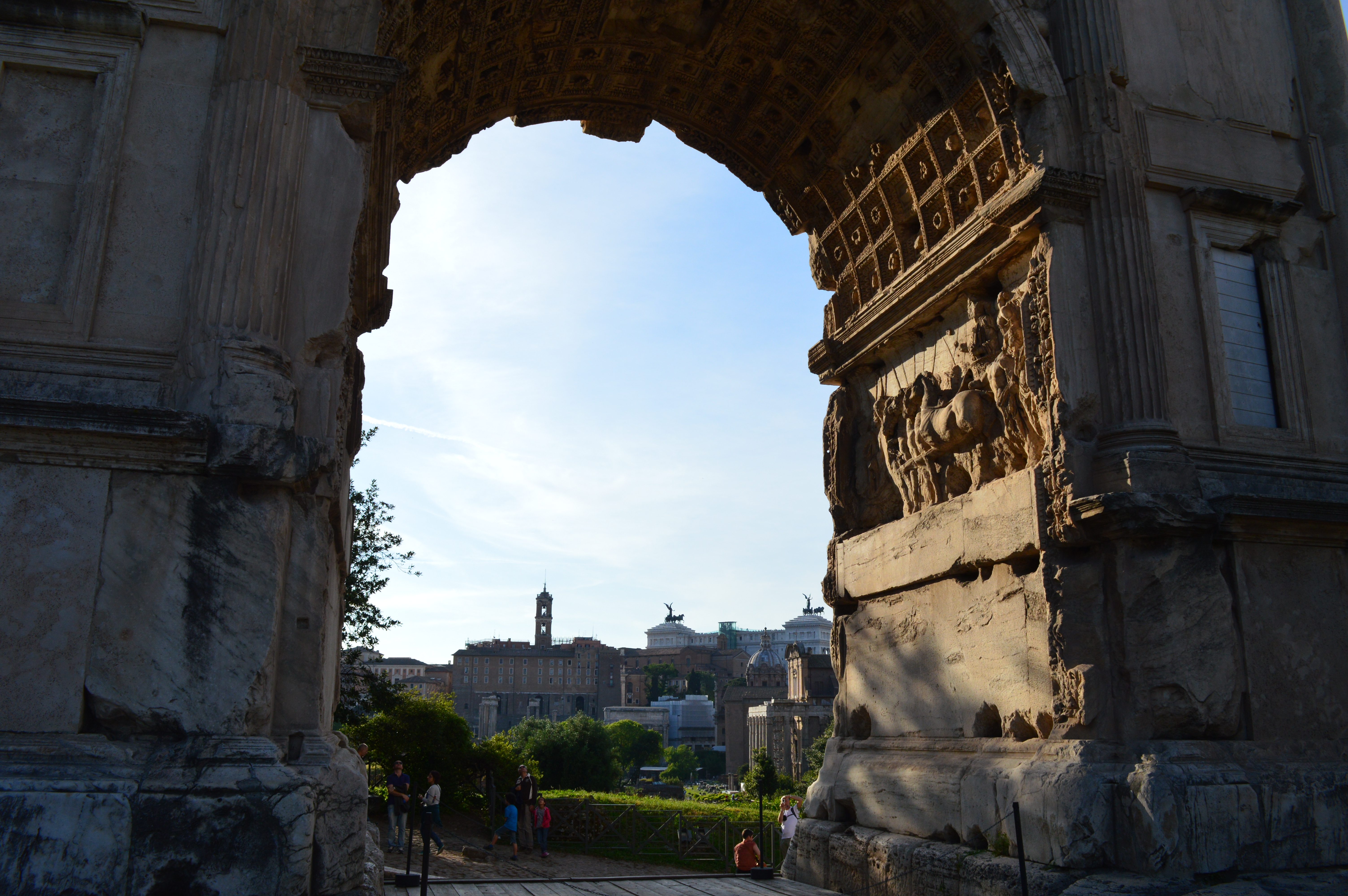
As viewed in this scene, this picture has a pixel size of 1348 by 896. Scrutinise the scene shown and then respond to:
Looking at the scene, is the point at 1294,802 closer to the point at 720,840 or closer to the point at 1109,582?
the point at 1109,582

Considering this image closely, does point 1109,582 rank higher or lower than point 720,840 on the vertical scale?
higher

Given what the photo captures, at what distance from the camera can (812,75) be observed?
29.3 feet

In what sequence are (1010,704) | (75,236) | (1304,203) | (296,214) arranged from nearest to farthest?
1. (75,236)
2. (296,214)
3. (1010,704)
4. (1304,203)

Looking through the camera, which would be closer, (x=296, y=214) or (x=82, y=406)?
(x=82, y=406)

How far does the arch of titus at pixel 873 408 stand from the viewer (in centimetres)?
461

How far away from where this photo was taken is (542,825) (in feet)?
56.2

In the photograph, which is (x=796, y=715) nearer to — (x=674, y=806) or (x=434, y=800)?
(x=674, y=806)

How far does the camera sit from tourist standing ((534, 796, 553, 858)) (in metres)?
17.1

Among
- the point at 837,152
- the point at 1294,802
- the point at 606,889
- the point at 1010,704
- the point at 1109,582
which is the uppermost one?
the point at 837,152

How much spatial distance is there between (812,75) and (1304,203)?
4.10 metres

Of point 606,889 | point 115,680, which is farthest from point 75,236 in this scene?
point 606,889

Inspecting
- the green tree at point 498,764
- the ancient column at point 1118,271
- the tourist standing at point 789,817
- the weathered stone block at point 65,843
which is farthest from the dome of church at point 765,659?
the weathered stone block at point 65,843

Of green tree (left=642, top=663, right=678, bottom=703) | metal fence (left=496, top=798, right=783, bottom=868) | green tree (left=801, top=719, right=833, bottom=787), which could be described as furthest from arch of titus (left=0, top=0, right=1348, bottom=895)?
green tree (left=642, top=663, right=678, bottom=703)

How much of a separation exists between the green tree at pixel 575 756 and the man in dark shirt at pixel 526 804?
1523cm
